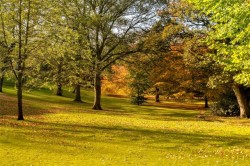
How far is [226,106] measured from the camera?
38.9 metres

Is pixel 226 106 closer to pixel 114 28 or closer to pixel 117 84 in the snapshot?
pixel 114 28

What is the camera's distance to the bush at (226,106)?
38.2m

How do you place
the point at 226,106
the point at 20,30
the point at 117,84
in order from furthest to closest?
1. the point at 117,84
2. the point at 226,106
3. the point at 20,30

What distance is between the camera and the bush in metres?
38.2

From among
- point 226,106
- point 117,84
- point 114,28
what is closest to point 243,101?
point 226,106

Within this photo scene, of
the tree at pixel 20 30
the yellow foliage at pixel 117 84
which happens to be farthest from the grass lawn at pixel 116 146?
the yellow foliage at pixel 117 84

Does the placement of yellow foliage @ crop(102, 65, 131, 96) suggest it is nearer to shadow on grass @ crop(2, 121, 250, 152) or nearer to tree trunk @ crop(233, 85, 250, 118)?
tree trunk @ crop(233, 85, 250, 118)

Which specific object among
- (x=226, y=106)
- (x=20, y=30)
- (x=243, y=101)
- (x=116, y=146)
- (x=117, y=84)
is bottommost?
(x=116, y=146)

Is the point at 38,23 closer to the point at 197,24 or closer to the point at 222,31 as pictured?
the point at 222,31

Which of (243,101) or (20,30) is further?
(243,101)

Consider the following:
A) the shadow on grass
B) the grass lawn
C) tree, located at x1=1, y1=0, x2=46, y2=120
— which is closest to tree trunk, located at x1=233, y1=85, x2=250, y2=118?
the grass lawn

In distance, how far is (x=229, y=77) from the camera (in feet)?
109

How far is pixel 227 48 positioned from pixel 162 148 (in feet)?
28.3

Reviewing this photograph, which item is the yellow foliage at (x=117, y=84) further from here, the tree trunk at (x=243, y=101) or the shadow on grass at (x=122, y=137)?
the shadow on grass at (x=122, y=137)
